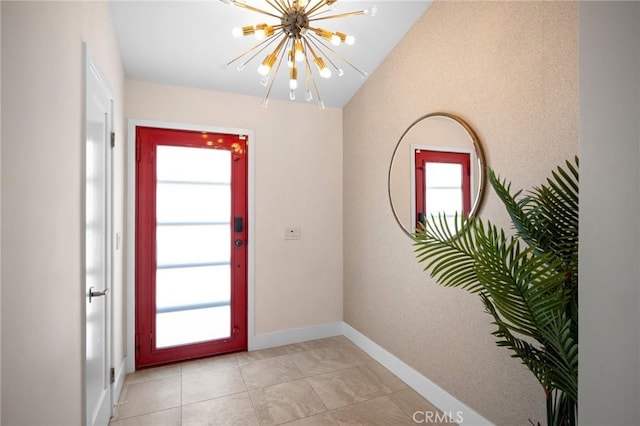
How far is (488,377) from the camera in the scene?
1662 millimetres

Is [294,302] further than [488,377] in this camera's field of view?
Yes

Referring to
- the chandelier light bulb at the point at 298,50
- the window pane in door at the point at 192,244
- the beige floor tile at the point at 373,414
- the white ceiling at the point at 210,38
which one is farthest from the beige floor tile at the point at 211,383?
the white ceiling at the point at 210,38

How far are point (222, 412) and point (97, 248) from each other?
131 centimetres

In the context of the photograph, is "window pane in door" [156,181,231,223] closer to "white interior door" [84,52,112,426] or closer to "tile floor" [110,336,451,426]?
"white interior door" [84,52,112,426]

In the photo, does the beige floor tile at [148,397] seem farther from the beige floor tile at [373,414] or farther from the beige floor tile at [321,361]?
the beige floor tile at [373,414]

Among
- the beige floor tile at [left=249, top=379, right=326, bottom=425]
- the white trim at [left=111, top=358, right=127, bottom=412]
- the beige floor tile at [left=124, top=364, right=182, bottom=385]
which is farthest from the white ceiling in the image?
the beige floor tile at [left=249, top=379, right=326, bottom=425]

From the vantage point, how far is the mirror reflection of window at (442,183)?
71.7 inches

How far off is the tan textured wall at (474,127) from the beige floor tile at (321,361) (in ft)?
1.12

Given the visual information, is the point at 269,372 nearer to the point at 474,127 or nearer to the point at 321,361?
the point at 321,361

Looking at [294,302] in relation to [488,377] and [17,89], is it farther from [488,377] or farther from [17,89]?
[17,89]

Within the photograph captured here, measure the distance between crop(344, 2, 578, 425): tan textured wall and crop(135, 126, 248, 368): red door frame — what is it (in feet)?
3.79

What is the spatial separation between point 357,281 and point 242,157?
5.41 feet

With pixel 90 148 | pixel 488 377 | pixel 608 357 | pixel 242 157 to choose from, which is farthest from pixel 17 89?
pixel 488 377

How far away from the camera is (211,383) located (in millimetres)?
2283
